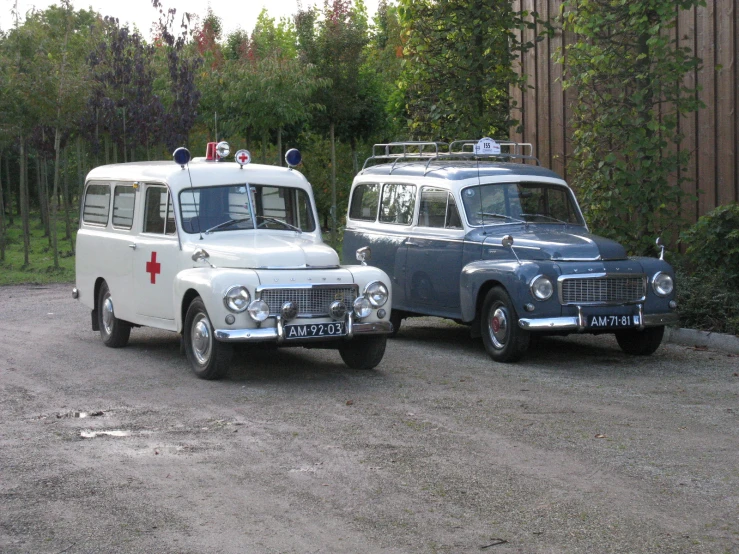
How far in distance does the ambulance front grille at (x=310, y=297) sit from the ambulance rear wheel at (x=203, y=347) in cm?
57

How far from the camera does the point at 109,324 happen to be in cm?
1205

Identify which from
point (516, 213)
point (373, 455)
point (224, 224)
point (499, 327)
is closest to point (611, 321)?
point (499, 327)

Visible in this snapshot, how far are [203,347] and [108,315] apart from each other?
2.79m

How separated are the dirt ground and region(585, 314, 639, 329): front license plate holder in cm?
42

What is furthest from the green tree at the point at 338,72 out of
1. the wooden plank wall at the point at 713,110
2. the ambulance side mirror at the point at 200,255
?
the ambulance side mirror at the point at 200,255

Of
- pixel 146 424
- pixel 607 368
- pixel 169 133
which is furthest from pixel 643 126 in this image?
pixel 169 133

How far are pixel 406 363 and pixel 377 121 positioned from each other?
16.5 metres

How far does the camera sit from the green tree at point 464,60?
647 inches

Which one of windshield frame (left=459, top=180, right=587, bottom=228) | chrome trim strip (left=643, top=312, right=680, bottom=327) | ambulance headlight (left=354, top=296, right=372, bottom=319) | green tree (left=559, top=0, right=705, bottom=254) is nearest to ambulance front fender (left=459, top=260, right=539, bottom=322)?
windshield frame (left=459, top=180, right=587, bottom=228)

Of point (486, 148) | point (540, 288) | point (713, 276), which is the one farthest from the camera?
point (486, 148)

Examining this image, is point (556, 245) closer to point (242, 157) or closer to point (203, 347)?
point (242, 157)

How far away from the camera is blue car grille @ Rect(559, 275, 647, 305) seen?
404 inches

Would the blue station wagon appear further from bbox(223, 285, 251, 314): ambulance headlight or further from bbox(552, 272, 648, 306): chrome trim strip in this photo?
bbox(223, 285, 251, 314): ambulance headlight

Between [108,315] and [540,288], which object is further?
[108,315]
